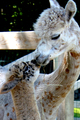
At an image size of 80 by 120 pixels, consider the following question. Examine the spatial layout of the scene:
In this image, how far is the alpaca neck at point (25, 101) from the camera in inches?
51.1

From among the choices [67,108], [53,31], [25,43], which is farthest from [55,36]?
[67,108]

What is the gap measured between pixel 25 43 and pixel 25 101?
2.16 ft

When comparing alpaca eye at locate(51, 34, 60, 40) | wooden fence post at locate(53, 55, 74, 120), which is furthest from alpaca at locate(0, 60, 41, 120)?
wooden fence post at locate(53, 55, 74, 120)

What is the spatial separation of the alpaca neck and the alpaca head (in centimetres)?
18

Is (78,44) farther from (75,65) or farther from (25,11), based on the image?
(25,11)

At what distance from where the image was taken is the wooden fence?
1.88m

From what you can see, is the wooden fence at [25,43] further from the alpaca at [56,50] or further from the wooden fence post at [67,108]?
the alpaca at [56,50]

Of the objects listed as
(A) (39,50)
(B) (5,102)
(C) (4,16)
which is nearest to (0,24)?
(C) (4,16)

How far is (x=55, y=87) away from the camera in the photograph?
1.81 meters

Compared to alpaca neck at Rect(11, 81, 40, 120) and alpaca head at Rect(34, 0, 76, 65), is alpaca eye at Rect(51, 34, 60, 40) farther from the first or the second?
alpaca neck at Rect(11, 81, 40, 120)

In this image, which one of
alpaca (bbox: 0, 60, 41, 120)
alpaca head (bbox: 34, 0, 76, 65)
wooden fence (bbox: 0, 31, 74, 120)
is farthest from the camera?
wooden fence (bbox: 0, 31, 74, 120)

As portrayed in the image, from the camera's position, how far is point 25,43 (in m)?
1.89

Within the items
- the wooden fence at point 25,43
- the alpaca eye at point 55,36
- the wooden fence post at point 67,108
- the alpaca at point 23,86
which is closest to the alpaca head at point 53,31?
the alpaca eye at point 55,36

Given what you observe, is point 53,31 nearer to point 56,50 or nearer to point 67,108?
point 56,50
